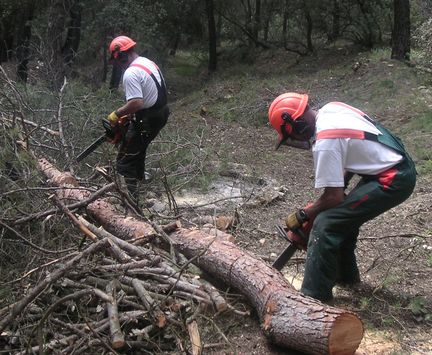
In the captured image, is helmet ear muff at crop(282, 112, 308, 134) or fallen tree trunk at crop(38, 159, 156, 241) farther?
fallen tree trunk at crop(38, 159, 156, 241)

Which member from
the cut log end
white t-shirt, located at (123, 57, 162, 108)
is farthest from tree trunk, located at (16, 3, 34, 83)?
the cut log end

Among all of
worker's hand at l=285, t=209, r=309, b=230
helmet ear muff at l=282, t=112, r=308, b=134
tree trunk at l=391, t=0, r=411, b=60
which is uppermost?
helmet ear muff at l=282, t=112, r=308, b=134

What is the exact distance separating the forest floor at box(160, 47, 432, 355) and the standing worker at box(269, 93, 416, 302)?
41 centimetres

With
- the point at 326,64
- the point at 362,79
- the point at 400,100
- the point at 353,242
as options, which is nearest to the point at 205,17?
the point at 326,64

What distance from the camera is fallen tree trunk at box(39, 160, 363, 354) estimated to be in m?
2.85

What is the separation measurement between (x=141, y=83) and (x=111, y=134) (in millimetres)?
643

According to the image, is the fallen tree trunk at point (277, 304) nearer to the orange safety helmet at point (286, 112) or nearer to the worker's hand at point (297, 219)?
the worker's hand at point (297, 219)

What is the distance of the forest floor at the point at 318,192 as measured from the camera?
3404 millimetres

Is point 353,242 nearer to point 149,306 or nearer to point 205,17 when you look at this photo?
point 149,306

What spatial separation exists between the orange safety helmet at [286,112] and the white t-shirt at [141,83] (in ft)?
7.31

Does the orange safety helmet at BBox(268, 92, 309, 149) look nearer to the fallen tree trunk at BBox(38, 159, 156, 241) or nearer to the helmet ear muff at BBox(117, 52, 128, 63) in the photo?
the fallen tree trunk at BBox(38, 159, 156, 241)

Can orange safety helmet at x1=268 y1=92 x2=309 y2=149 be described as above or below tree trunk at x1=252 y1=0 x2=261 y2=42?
above

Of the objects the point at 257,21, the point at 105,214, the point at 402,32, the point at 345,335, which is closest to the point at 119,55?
the point at 105,214

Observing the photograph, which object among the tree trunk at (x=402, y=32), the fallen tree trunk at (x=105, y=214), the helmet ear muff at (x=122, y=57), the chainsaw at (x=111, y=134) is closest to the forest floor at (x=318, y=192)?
the tree trunk at (x=402, y=32)
